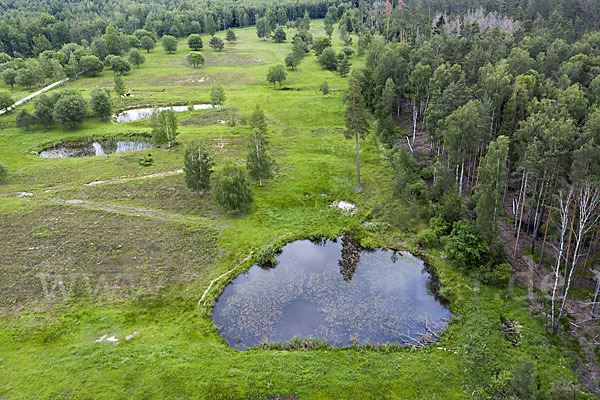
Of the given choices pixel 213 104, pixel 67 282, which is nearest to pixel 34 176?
pixel 67 282

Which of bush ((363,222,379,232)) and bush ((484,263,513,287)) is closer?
bush ((484,263,513,287))

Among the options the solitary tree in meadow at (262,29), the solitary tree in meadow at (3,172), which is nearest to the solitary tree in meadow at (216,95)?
the solitary tree in meadow at (3,172)

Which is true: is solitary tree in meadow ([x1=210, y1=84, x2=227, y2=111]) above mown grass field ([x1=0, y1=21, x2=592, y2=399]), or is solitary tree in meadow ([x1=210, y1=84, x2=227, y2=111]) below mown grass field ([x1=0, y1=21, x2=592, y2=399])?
above

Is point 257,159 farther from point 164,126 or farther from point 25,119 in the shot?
point 25,119

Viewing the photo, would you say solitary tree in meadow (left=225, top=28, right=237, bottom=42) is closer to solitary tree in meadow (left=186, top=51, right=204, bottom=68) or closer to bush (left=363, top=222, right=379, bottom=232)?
solitary tree in meadow (left=186, top=51, right=204, bottom=68)

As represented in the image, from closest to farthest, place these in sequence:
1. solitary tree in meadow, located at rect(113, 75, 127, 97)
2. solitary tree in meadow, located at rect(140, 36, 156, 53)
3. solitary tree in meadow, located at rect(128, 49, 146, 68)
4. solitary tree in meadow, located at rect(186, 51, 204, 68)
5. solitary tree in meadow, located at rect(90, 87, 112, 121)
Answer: solitary tree in meadow, located at rect(90, 87, 112, 121), solitary tree in meadow, located at rect(113, 75, 127, 97), solitary tree in meadow, located at rect(186, 51, 204, 68), solitary tree in meadow, located at rect(128, 49, 146, 68), solitary tree in meadow, located at rect(140, 36, 156, 53)

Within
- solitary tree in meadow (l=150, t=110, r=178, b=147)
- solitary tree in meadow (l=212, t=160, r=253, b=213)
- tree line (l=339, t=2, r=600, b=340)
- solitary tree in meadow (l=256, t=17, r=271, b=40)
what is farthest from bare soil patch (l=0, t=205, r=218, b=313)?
solitary tree in meadow (l=256, t=17, r=271, b=40)

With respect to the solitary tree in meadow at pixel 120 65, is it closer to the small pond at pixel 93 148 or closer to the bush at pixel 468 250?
the small pond at pixel 93 148
